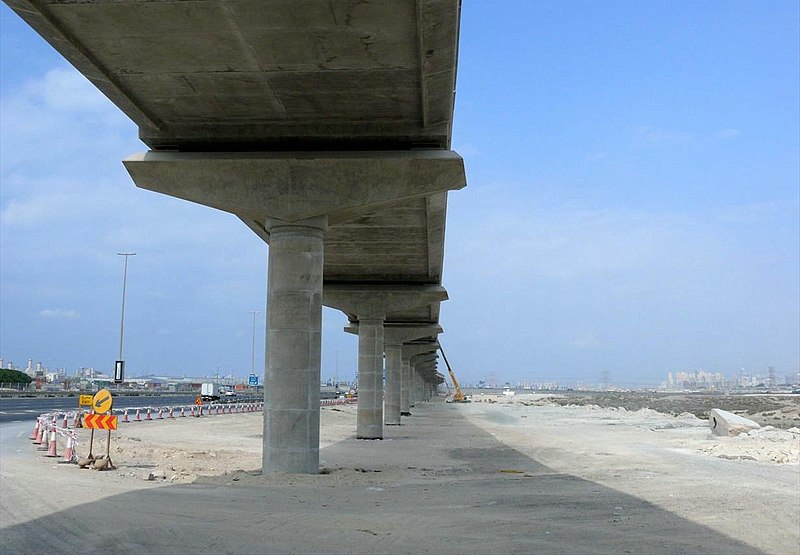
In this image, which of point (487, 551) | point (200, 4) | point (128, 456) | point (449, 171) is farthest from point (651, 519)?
point (128, 456)

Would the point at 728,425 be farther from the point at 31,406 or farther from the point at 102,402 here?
the point at 31,406

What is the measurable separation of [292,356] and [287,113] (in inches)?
200

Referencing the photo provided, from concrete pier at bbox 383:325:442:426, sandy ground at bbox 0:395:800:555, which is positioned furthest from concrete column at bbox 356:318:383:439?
concrete pier at bbox 383:325:442:426

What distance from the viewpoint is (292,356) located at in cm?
1638

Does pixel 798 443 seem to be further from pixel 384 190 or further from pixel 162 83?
pixel 162 83

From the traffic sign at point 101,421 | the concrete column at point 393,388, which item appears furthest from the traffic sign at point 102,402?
the concrete column at point 393,388

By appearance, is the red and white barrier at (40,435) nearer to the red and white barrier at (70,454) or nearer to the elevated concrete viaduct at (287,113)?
the red and white barrier at (70,454)

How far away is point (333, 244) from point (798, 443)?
16328mm

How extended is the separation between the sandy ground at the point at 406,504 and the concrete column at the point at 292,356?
683mm

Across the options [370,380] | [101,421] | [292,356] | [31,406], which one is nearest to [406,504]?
[292,356]

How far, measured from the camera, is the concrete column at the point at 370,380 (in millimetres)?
32500

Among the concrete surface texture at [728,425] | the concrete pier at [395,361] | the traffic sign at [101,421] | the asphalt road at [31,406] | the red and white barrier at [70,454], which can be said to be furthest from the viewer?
the concrete pier at [395,361]

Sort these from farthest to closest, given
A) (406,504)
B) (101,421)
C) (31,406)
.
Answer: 1. (31,406)
2. (101,421)
3. (406,504)

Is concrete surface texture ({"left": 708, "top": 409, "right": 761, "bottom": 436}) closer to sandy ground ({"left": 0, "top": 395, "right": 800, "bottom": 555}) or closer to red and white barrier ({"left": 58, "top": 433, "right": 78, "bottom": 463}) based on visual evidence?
sandy ground ({"left": 0, "top": 395, "right": 800, "bottom": 555})
